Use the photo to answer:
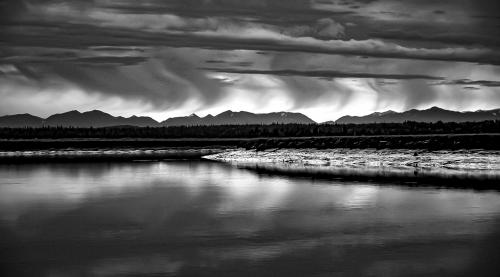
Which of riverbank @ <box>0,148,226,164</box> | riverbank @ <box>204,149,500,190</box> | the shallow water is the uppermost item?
riverbank @ <box>0,148,226,164</box>

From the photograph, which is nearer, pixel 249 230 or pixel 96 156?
pixel 249 230

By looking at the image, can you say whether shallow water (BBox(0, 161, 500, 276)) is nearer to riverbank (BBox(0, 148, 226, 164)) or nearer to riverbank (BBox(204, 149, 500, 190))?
riverbank (BBox(204, 149, 500, 190))

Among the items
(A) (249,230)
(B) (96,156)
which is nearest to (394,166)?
(A) (249,230)

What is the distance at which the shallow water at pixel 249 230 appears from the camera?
1708 centimetres

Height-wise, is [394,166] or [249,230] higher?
[394,166]

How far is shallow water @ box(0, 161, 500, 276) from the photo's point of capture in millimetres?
17078

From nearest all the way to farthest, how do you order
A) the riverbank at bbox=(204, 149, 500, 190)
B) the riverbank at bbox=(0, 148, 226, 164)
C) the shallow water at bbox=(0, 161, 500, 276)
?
the shallow water at bbox=(0, 161, 500, 276) < the riverbank at bbox=(204, 149, 500, 190) < the riverbank at bbox=(0, 148, 226, 164)

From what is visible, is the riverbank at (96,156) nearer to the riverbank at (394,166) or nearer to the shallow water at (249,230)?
the riverbank at (394,166)

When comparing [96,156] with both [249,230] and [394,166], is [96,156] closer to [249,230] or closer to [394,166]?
[394,166]

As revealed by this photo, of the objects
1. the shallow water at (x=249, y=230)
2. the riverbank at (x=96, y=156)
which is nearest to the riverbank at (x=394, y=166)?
the shallow water at (x=249, y=230)

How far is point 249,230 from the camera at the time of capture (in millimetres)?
22281

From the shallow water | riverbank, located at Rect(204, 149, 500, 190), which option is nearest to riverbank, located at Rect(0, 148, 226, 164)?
riverbank, located at Rect(204, 149, 500, 190)

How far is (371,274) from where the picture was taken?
16141 millimetres

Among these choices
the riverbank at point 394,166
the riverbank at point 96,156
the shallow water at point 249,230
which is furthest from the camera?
the riverbank at point 96,156
